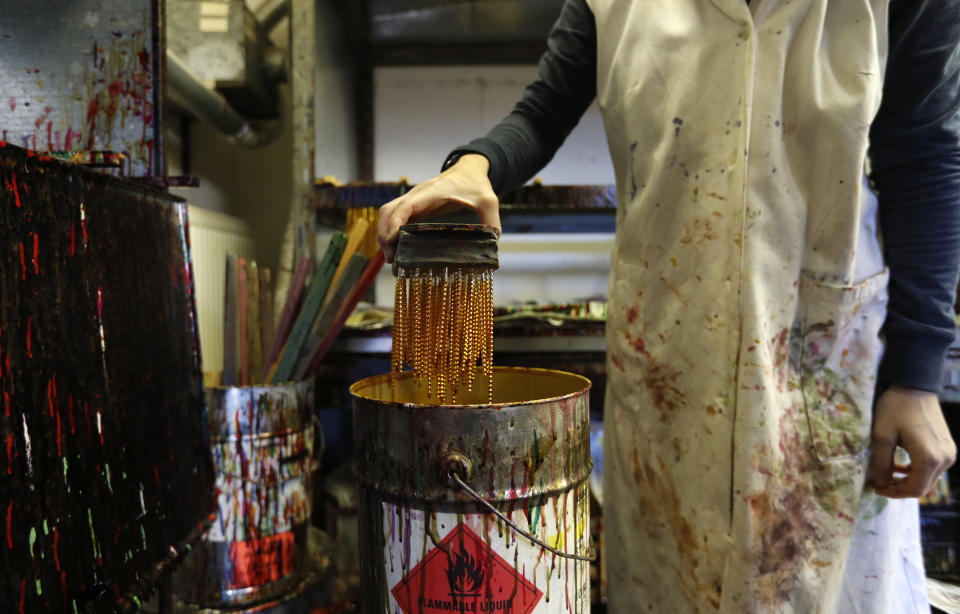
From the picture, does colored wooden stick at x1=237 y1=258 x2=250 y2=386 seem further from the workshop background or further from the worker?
the worker

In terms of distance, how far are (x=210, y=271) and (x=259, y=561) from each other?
94cm

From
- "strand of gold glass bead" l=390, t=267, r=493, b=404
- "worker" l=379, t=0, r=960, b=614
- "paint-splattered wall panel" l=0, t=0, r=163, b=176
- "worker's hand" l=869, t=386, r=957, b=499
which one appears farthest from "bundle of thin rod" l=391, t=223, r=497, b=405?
"worker's hand" l=869, t=386, r=957, b=499

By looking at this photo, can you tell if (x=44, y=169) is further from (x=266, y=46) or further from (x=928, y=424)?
(x=266, y=46)

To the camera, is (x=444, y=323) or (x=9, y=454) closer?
(x=9, y=454)

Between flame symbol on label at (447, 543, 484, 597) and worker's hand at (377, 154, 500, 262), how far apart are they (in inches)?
13.3

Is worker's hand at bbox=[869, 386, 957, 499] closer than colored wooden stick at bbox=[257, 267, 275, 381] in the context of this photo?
Yes

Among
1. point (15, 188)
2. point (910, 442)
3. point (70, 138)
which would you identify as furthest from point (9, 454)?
point (910, 442)

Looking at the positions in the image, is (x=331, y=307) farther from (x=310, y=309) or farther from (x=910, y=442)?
(x=910, y=442)

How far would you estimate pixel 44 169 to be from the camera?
0.55 metres

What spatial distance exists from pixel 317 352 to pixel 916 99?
112 cm

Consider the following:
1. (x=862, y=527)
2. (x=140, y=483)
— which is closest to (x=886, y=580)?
(x=862, y=527)

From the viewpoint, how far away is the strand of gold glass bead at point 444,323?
65 centimetres

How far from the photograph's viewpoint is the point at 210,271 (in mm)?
1777

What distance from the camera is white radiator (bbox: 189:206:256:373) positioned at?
1.70 metres
